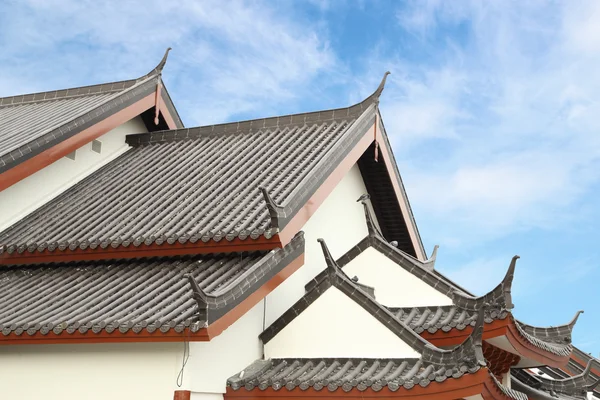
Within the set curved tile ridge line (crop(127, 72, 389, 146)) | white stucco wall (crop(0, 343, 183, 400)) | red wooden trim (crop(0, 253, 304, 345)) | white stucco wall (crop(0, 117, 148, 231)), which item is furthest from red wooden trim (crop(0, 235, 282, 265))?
curved tile ridge line (crop(127, 72, 389, 146))

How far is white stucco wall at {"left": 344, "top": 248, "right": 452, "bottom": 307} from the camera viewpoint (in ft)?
30.8

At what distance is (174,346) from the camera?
7277 mm

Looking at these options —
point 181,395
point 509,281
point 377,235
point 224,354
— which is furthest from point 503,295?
point 181,395

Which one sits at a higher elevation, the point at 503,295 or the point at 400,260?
the point at 400,260

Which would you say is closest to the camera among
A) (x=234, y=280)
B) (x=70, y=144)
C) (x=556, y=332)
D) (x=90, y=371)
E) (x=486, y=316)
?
(x=234, y=280)

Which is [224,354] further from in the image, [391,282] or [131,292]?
[391,282]

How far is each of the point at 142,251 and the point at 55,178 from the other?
3.50 meters

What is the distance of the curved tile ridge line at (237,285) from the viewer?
6.79 m

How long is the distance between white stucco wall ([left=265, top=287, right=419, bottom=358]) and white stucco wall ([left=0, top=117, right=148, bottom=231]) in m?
4.69

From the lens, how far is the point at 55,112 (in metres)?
13.3

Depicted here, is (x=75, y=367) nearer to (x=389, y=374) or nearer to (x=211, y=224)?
(x=211, y=224)

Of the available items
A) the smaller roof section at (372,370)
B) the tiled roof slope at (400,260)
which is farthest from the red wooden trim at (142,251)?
the tiled roof slope at (400,260)

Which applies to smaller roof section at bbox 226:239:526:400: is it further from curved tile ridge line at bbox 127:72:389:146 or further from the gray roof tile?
curved tile ridge line at bbox 127:72:389:146

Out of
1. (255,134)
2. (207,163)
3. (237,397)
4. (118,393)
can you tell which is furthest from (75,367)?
(255,134)
